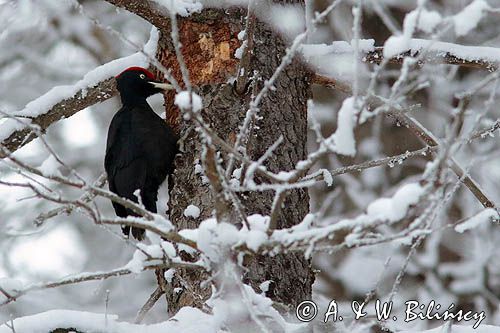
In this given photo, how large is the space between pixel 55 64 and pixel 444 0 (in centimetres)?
436

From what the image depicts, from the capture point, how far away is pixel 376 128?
31.8 feet

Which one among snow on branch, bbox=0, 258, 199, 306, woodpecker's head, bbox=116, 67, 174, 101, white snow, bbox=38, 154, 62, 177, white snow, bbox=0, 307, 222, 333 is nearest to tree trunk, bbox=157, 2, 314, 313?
white snow, bbox=0, 307, 222, 333

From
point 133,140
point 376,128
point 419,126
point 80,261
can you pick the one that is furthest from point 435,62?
point 80,261

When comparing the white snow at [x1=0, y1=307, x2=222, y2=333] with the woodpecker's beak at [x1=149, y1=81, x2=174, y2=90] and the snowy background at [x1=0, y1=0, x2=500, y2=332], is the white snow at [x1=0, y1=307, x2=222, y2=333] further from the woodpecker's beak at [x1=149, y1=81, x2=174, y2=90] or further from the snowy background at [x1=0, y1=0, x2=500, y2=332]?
the snowy background at [x1=0, y1=0, x2=500, y2=332]

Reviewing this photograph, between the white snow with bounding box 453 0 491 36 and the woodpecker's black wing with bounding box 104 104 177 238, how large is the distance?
248 cm

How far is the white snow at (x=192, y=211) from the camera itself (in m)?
3.92

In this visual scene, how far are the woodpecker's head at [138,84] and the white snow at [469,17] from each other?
9.17 feet

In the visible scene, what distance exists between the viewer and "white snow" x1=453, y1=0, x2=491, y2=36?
2338 mm

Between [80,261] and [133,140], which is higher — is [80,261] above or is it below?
above

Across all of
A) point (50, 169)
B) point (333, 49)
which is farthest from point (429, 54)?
point (50, 169)

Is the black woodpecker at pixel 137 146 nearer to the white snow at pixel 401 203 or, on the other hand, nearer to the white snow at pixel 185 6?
the white snow at pixel 185 6

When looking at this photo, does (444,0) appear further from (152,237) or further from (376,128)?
(152,237)

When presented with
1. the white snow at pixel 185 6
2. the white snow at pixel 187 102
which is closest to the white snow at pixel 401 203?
the white snow at pixel 187 102

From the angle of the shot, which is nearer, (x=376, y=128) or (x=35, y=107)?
(x=35, y=107)
